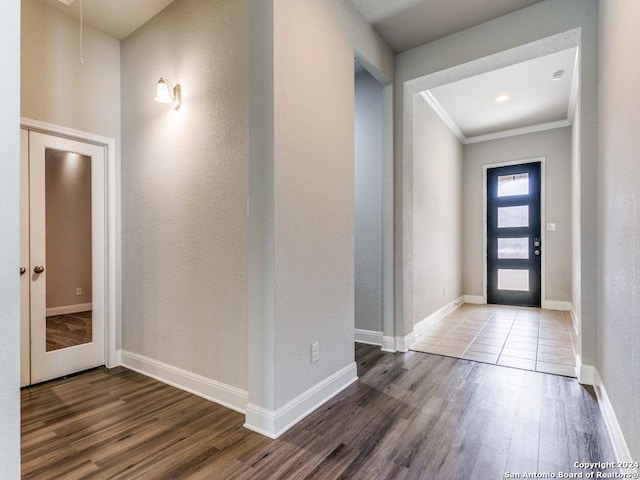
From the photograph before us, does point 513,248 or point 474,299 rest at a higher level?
point 513,248

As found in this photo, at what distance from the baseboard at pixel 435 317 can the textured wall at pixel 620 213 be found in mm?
1799

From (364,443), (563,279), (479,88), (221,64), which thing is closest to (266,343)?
(364,443)

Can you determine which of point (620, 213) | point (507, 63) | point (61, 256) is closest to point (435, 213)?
point (507, 63)

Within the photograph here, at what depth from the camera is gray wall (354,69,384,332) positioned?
136 inches

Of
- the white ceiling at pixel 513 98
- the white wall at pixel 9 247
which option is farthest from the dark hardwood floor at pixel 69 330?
the white ceiling at pixel 513 98

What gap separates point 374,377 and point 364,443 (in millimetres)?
893

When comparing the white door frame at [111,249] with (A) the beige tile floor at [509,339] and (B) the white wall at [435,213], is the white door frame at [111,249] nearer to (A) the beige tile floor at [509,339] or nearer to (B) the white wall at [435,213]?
(A) the beige tile floor at [509,339]

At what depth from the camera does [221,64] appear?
7.40 feet

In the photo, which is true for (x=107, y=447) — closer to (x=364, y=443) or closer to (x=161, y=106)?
(x=364, y=443)

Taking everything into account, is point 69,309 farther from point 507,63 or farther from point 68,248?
point 507,63

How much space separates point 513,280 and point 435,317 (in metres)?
2.18

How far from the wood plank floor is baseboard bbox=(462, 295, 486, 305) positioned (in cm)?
339

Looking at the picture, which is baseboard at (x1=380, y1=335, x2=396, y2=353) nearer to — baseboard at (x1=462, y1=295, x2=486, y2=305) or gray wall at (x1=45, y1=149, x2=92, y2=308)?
gray wall at (x1=45, y1=149, x2=92, y2=308)

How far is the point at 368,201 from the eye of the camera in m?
3.54
